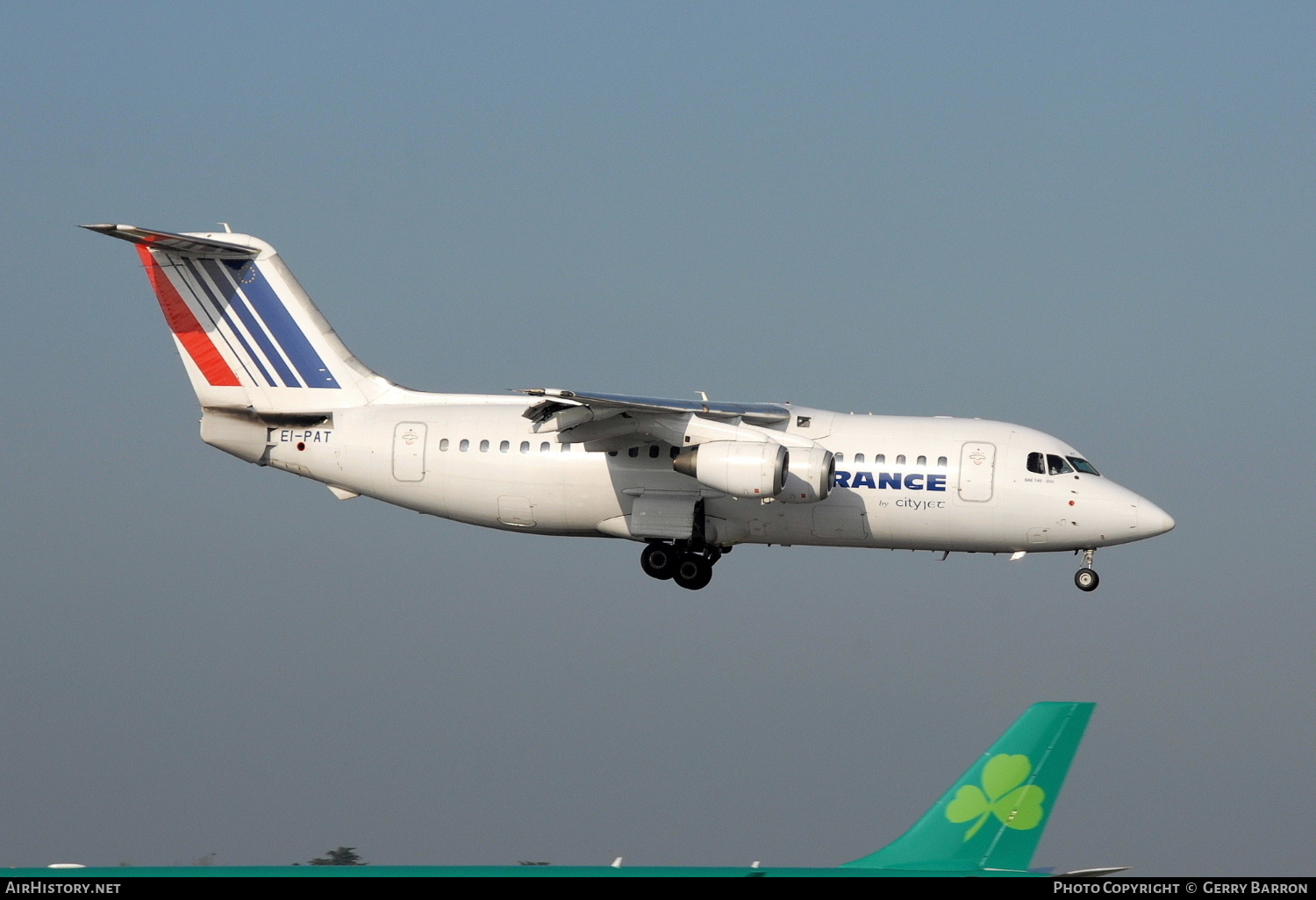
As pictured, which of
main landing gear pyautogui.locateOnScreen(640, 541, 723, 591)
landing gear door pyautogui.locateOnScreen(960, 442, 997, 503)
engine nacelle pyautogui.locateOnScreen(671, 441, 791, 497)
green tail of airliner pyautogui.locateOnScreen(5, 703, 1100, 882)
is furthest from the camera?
main landing gear pyautogui.locateOnScreen(640, 541, 723, 591)

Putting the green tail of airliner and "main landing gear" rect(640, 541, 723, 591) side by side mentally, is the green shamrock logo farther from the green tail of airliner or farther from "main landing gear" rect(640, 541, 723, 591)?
"main landing gear" rect(640, 541, 723, 591)

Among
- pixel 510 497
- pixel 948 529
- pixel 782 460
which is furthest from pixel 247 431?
pixel 948 529

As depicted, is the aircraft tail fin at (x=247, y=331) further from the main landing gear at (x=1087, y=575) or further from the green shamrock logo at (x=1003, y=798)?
the green shamrock logo at (x=1003, y=798)

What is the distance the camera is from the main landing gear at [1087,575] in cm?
3238

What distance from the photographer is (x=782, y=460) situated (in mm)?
30641

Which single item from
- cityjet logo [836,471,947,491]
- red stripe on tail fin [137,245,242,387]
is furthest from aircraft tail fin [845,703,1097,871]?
red stripe on tail fin [137,245,242,387]

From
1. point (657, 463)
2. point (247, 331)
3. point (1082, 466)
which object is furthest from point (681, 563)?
point (247, 331)

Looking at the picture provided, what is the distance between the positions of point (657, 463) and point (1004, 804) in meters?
14.8

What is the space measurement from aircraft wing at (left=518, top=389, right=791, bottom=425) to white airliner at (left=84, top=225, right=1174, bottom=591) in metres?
0.04

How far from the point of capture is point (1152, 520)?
31.9 meters

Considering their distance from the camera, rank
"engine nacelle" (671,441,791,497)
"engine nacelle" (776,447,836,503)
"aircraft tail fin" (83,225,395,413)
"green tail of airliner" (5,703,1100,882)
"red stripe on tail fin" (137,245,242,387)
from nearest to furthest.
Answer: "green tail of airliner" (5,703,1100,882) → "engine nacelle" (671,441,791,497) → "engine nacelle" (776,447,836,503) → "aircraft tail fin" (83,225,395,413) → "red stripe on tail fin" (137,245,242,387)

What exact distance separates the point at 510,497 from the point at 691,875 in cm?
1579

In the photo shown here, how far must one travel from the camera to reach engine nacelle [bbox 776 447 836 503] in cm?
3086

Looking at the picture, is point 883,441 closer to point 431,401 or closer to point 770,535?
point 770,535
